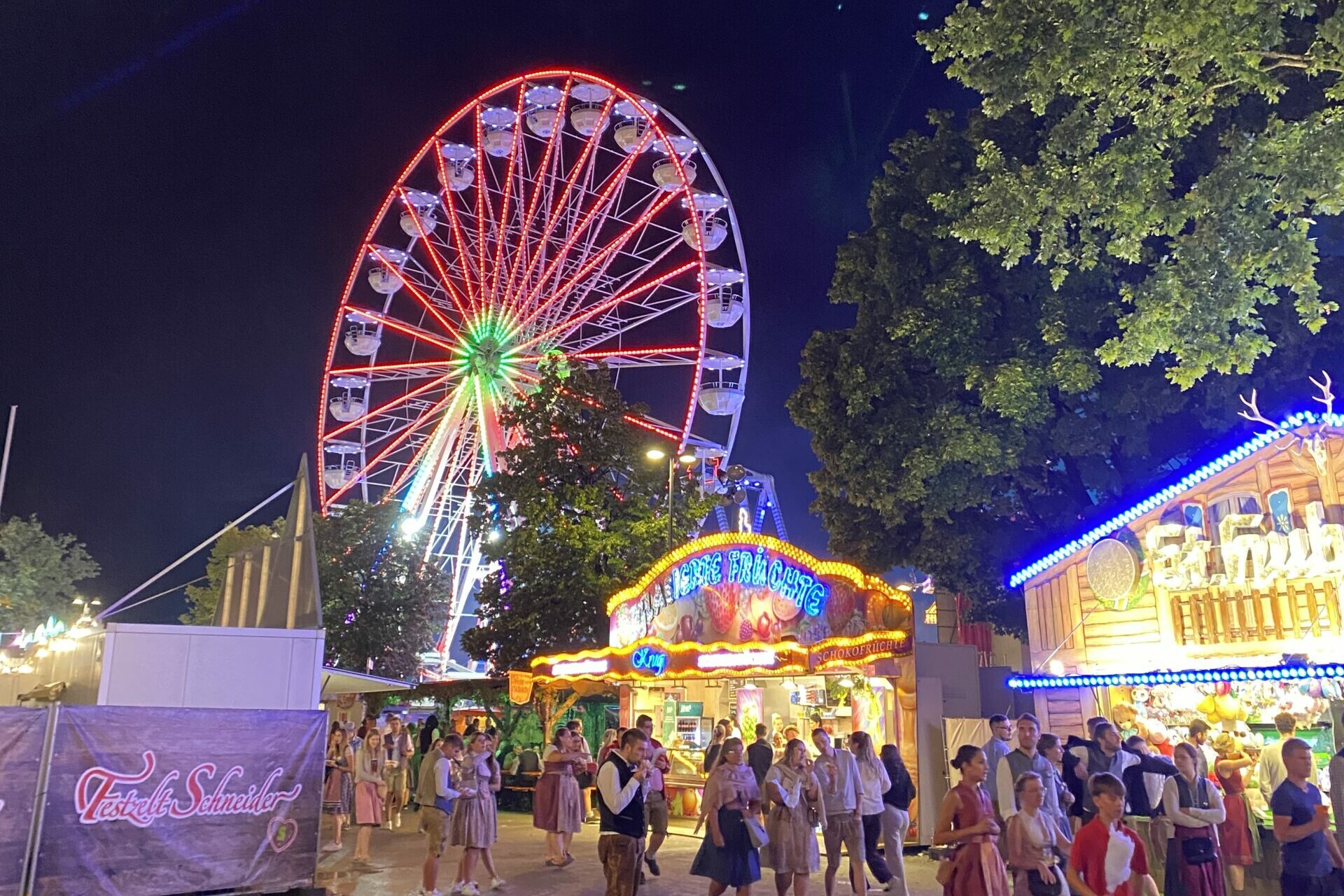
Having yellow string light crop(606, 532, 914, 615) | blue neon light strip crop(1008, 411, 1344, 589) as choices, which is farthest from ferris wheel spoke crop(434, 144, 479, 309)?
blue neon light strip crop(1008, 411, 1344, 589)

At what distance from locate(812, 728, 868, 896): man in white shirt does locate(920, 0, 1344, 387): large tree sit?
4.56 metres

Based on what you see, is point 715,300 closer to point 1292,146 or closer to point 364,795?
point 364,795

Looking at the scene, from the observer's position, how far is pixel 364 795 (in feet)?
42.5

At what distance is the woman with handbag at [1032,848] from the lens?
18.7ft

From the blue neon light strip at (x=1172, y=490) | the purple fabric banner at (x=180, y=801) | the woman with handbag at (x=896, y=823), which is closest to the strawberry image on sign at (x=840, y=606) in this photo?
the blue neon light strip at (x=1172, y=490)

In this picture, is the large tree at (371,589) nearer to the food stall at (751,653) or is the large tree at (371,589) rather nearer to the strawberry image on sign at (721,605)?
the food stall at (751,653)

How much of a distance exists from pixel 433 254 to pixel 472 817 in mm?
18989

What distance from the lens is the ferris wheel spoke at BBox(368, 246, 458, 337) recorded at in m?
26.1

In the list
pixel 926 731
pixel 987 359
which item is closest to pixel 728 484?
pixel 987 359

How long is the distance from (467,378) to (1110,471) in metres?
14.6

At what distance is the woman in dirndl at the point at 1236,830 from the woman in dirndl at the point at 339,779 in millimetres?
9862

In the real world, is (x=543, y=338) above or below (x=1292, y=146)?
above

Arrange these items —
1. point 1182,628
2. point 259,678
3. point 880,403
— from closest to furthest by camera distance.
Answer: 1. point 259,678
2. point 1182,628
3. point 880,403

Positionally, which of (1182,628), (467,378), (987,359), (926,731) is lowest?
(926,731)
